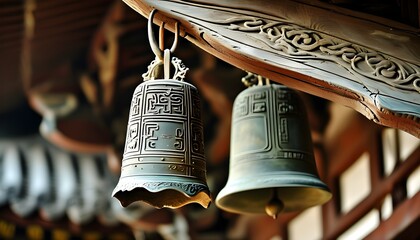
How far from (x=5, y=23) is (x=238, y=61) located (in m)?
2.78

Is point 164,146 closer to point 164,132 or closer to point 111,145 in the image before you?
point 164,132

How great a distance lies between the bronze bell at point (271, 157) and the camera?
12.2 ft

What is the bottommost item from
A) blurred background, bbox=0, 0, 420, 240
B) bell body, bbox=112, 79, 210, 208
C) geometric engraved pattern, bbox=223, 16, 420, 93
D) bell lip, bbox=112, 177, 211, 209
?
bell lip, bbox=112, 177, 211, 209

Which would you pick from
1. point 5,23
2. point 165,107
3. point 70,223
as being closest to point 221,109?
point 5,23

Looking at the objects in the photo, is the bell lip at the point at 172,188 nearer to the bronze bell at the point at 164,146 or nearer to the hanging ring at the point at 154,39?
the bronze bell at the point at 164,146

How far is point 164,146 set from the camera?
3.23 m

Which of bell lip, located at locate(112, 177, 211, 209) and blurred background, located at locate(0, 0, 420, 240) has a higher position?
blurred background, located at locate(0, 0, 420, 240)

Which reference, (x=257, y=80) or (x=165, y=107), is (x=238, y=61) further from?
(x=257, y=80)

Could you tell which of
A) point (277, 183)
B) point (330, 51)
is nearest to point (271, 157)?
point (277, 183)

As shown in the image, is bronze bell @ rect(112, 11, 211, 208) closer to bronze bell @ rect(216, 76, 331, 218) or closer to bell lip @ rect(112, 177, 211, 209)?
bell lip @ rect(112, 177, 211, 209)

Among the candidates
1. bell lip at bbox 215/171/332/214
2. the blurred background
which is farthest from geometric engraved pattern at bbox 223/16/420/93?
the blurred background

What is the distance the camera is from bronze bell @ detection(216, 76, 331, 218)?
3.71 meters

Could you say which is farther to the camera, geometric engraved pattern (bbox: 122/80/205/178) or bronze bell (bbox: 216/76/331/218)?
bronze bell (bbox: 216/76/331/218)

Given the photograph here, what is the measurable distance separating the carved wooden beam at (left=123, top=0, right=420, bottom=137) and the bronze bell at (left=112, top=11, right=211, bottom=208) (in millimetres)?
138
